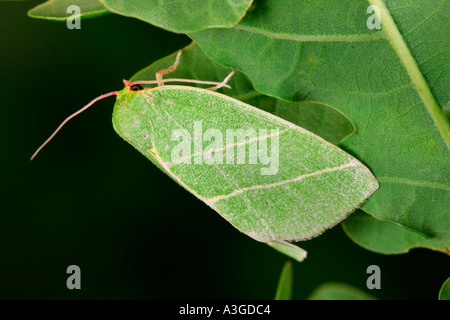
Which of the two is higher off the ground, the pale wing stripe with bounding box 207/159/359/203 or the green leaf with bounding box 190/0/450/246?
the green leaf with bounding box 190/0/450/246

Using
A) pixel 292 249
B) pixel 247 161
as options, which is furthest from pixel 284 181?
pixel 292 249

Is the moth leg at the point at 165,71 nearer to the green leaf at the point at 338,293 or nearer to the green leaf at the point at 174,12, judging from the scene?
the green leaf at the point at 174,12

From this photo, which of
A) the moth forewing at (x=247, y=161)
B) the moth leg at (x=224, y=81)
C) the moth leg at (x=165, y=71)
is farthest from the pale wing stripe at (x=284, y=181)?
the moth leg at (x=165, y=71)

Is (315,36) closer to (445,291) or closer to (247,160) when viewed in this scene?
(247,160)

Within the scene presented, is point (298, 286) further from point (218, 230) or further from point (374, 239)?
point (374, 239)

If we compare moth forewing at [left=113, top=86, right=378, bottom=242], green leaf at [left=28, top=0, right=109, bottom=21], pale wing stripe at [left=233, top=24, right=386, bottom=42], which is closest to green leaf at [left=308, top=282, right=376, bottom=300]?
moth forewing at [left=113, top=86, right=378, bottom=242]

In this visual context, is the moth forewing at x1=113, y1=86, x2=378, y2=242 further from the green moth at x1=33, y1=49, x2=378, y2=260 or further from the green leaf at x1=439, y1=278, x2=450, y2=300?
the green leaf at x1=439, y1=278, x2=450, y2=300
